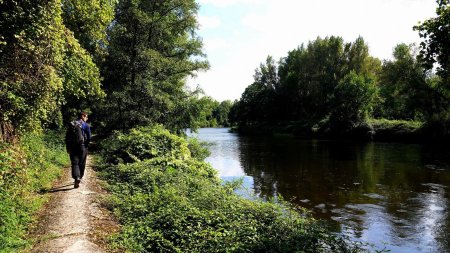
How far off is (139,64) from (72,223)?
15.8 metres

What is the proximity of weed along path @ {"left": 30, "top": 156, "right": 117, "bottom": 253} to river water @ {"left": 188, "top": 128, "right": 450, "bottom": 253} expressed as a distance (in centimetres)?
682

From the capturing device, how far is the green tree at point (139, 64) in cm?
2120

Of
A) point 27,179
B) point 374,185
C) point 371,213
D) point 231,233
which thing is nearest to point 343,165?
point 374,185

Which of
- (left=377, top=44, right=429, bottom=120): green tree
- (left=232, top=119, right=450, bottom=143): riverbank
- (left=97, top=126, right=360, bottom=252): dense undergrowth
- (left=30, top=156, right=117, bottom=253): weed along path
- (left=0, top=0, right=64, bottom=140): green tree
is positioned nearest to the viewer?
(left=30, top=156, right=117, bottom=253): weed along path

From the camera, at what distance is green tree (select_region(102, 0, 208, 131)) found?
69.5ft

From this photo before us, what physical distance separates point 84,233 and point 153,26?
1794 centimetres

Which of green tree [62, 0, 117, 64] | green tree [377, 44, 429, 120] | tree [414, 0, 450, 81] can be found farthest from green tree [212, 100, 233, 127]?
tree [414, 0, 450, 81]

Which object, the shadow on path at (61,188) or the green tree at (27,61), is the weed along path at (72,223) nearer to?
the shadow on path at (61,188)

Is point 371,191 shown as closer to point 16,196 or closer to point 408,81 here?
point 16,196

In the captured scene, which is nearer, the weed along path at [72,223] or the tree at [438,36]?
the weed along path at [72,223]

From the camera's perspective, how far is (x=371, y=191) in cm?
1659

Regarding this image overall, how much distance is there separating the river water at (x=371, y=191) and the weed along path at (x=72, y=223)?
22.4 ft

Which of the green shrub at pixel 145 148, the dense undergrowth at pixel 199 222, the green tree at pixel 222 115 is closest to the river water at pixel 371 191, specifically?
the dense undergrowth at pixel 199 222

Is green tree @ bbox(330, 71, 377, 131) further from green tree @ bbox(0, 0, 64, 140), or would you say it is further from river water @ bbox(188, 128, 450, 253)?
green tree @ bbox(0, 0, 64, 140)
